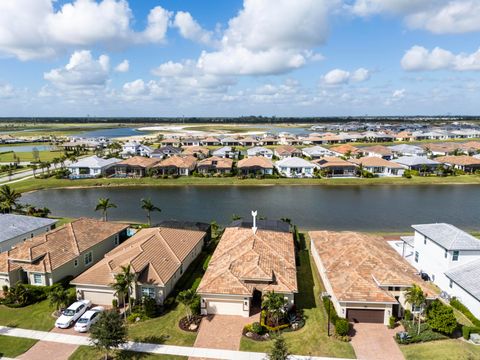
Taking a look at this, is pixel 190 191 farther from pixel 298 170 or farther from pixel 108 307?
pixel 108 307

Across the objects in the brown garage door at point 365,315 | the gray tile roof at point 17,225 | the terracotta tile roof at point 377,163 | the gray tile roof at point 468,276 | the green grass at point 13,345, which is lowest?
the green grass at point 13,345

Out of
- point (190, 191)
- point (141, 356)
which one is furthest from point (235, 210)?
point (141, 356)

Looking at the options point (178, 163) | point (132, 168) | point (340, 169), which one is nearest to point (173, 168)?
point (178, 163)

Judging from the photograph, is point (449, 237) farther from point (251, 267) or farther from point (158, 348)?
point (158, 348)

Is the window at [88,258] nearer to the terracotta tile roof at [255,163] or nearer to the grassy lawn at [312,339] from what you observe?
the grassy lawn at [312,339]

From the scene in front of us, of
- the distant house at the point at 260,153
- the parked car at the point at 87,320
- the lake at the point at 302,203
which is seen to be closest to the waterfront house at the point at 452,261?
the lake at the point at 302,203

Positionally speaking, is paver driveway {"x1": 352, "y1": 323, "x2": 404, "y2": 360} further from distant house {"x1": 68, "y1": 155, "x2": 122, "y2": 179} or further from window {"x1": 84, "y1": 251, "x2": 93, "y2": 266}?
distant house {"x1": 68, "y1": 155, "x2": 122, "y2": 179}

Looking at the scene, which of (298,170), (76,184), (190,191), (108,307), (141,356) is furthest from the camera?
(298,170)
